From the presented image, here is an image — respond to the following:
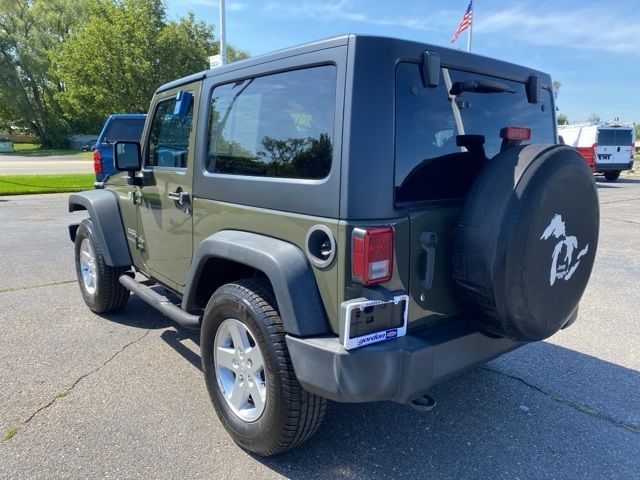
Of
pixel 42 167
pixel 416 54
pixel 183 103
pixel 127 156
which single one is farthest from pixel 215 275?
pixel 42 167

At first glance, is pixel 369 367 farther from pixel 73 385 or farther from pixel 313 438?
pixel 73 385

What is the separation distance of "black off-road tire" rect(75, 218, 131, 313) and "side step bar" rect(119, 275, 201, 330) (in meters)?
0.26

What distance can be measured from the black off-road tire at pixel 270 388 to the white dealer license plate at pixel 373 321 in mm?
395

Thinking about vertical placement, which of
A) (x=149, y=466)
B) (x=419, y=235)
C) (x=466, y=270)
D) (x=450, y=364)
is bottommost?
(x=149, y=466)

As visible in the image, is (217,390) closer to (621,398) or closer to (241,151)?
(241,151)

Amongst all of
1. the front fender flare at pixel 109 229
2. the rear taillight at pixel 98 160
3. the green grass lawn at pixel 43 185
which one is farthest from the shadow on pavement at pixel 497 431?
the green grass lawn at pixel 43 185

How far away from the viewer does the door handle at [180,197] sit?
308 centimetres

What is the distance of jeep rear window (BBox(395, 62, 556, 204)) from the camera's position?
2188mm

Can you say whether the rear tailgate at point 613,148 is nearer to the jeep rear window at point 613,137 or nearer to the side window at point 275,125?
the jeep rear window at point 613,137

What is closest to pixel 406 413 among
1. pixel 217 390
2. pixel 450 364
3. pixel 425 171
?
pixel 450 364

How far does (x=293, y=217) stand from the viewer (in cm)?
229

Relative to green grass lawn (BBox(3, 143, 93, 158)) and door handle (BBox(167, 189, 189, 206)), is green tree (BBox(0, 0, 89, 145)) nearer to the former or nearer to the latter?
green grass lawn (BBox(3, 143, 93, 158))

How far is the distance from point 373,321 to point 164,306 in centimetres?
177

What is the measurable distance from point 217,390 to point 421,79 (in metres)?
1.99
